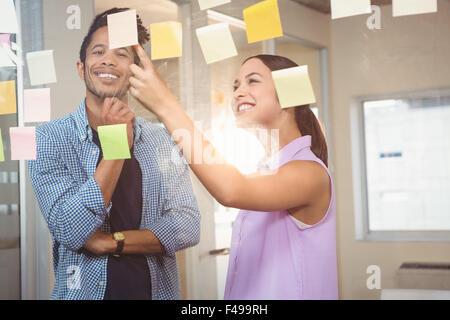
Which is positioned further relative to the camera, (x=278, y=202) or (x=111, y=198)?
(x=111, y=198)

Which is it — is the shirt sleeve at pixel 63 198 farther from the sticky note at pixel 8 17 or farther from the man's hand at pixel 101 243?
the sticky note at pixel 8 17

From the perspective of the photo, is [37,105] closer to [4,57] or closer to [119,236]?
[4,57]

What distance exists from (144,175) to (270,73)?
49 centimetres

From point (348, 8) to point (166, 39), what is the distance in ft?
1.73

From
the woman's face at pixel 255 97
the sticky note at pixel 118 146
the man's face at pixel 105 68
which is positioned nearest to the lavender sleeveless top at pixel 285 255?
the woman's face at pixel 255 97

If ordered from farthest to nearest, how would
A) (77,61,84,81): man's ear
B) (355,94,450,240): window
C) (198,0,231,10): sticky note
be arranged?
(77,61,84,81): man's ear
(198,0,231,10): sticky note
(355,94,450,240): window

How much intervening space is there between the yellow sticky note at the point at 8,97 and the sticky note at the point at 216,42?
0.67 metres

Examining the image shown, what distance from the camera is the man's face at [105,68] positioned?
1578 mm

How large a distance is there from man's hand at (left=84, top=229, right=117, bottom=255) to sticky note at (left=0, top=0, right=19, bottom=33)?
739 mm

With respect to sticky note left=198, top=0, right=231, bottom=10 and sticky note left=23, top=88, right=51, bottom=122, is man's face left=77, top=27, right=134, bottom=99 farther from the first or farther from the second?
sticky note left=198, top=0, right=231, bottom=10

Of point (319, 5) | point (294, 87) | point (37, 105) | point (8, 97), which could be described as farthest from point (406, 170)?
point (8, 97)

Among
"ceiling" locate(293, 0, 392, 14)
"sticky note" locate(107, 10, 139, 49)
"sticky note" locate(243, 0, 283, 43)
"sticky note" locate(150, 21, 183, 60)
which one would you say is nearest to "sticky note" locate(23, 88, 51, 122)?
"sticky note" locate(107, 10, 139, 49)

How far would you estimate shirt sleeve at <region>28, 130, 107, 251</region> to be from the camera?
1.55 metres

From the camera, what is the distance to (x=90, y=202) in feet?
5.09
